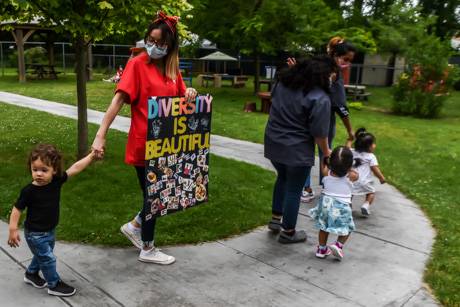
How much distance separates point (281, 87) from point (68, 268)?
222 cm

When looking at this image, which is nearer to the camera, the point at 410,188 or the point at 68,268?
the point at 68,268

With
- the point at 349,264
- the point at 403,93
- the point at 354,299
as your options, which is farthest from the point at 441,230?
the point at 403,93

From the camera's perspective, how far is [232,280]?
365 centimetres

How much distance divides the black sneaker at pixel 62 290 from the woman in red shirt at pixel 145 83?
0.71m

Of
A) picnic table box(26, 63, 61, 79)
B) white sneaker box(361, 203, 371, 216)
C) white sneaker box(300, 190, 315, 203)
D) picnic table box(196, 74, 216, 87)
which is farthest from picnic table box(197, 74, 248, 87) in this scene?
white sneaker box(361, 203, 371, 216)

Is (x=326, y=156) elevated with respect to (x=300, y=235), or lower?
elevated

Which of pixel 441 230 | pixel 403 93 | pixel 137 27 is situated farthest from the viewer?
pixel 403 93

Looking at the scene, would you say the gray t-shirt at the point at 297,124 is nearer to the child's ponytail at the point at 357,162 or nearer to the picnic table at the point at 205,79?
the child's ponytail at the point at 357,162

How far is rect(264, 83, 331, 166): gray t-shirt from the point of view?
12.7ft

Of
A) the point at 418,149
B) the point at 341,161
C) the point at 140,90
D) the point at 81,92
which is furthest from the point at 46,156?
the point at 418,149

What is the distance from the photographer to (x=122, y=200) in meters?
5.29

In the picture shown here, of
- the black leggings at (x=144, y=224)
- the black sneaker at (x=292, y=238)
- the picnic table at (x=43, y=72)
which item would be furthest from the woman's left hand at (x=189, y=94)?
the picnic table at (x=43, y=72)

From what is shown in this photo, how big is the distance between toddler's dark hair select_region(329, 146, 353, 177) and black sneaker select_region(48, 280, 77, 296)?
2161 mm

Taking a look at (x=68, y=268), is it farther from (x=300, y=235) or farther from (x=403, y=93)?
(x=403, y=93)
